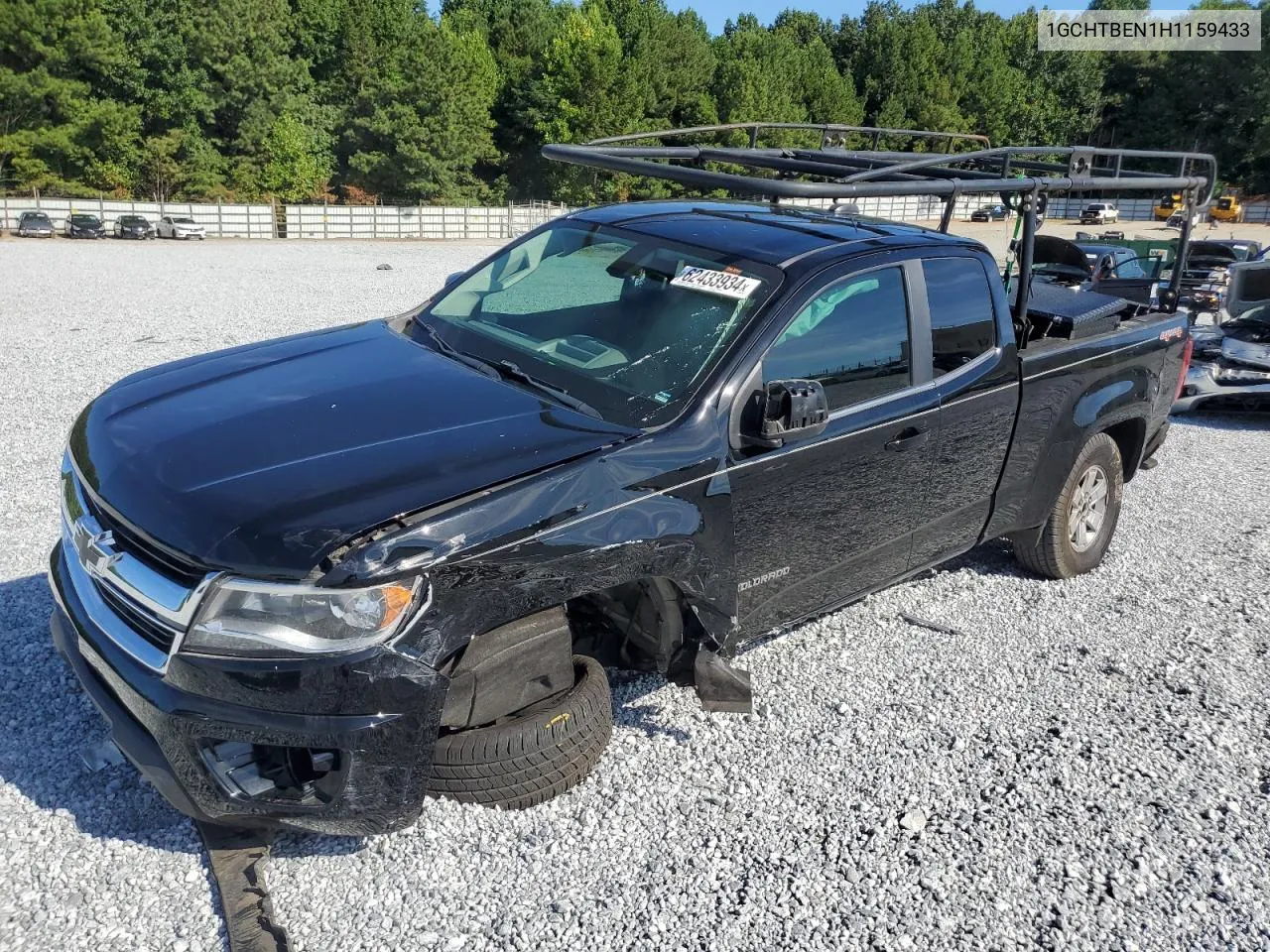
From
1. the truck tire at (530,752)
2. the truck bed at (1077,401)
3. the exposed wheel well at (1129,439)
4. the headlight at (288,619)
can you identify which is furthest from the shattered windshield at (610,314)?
the exposed wheel well at (1129,439)

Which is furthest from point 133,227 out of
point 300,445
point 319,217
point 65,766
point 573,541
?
point 573,541

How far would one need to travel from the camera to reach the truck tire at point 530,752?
3.25 metres

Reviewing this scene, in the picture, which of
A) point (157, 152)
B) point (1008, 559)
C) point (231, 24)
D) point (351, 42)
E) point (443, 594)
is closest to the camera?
point (443, 594)

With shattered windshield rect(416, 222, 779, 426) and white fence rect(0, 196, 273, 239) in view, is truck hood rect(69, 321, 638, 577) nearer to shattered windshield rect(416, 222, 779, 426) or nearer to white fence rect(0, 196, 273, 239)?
shattered windshield rect(416, 222, 779, 426)

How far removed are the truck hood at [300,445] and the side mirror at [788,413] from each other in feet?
1.53

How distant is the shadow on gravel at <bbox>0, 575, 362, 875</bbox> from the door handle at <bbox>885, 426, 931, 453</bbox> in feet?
7.97

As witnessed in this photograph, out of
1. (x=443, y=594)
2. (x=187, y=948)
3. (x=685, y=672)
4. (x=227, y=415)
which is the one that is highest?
(x=227, y=415)

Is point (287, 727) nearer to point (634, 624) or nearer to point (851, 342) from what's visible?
point (634, 624)

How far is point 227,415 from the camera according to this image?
11.4 ft

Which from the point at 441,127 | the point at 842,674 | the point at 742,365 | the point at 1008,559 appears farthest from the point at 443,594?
the point at 441,127

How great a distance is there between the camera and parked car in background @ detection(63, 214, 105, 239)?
37781 mm

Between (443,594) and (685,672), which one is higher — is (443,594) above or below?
above

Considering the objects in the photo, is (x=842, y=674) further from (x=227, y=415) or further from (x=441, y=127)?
(x=441, y=127)

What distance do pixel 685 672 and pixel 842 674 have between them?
119 cm
